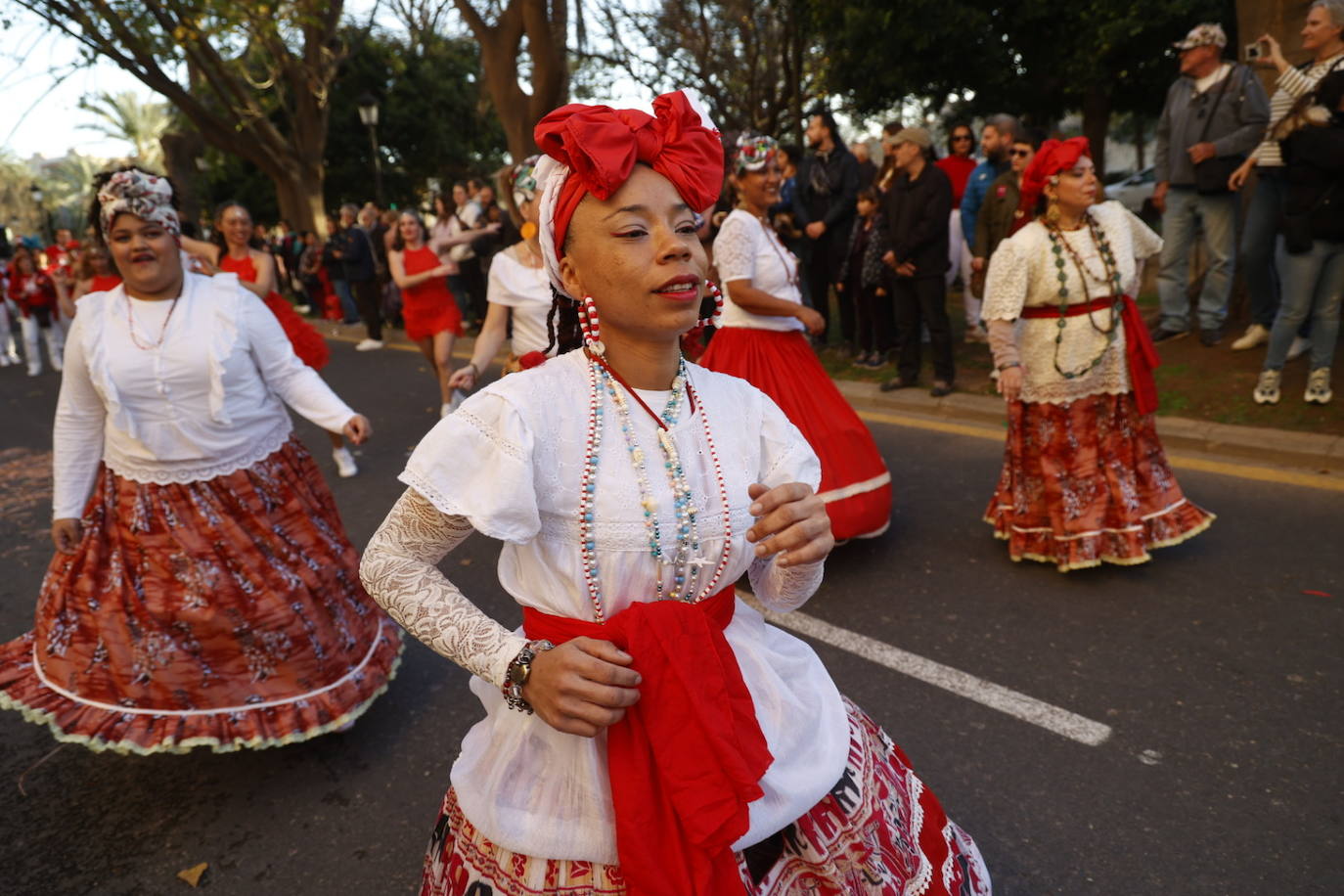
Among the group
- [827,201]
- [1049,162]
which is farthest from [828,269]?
[1049,162]

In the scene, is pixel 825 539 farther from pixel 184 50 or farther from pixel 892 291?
pixel 184 50

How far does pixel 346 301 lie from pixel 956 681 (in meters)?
16.0

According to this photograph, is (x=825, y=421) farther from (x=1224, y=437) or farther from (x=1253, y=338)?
(x=1253, y=338)

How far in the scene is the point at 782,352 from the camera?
4828 mm

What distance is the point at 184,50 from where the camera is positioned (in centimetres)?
1797

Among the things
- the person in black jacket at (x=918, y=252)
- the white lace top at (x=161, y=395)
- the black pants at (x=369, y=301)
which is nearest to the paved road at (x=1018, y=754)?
the white lace top at (x=161, y=395)

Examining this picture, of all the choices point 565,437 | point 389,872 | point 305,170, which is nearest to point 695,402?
point 565,437

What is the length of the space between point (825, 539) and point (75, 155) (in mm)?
87654

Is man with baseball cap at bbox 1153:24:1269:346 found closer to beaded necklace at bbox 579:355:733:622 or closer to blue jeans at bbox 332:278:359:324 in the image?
beaded necklace at bbox 579:355:733:622

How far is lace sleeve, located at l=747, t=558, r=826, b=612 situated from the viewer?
176cm

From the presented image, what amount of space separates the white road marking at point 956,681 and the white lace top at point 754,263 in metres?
1.55

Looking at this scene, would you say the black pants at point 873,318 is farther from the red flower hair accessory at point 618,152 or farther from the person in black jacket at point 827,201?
the red flower hair accessory at point 618,152

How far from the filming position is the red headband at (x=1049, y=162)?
A: 402 cm

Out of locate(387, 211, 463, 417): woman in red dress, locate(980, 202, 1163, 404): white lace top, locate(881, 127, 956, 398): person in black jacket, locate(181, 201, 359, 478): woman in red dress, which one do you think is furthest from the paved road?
locate(387, 211, 463, 417): woman in red dress
